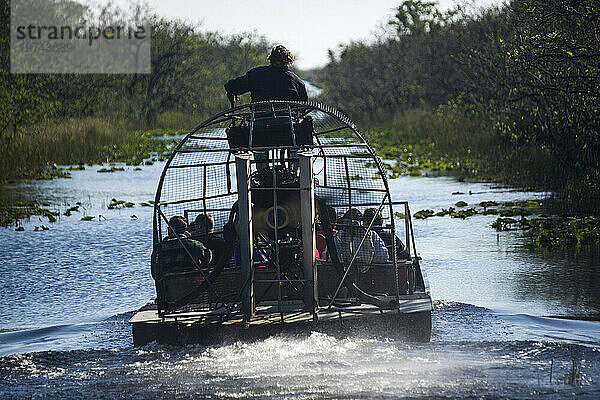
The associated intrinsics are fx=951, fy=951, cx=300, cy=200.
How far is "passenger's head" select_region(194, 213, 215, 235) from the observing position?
924 cm

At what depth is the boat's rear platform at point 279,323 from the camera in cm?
821

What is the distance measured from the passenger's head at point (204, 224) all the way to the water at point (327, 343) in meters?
1.26

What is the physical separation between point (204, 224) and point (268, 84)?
5.11 feet

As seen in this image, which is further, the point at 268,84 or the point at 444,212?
the point at 444,212

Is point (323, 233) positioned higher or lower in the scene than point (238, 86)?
lower

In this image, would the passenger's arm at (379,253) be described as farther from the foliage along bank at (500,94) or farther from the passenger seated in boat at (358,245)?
the foliage along bank at (500,94)

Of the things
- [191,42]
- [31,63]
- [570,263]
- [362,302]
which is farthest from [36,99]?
[191,42]

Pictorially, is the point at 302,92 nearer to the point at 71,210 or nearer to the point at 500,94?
the point at 71,210

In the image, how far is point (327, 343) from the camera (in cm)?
823

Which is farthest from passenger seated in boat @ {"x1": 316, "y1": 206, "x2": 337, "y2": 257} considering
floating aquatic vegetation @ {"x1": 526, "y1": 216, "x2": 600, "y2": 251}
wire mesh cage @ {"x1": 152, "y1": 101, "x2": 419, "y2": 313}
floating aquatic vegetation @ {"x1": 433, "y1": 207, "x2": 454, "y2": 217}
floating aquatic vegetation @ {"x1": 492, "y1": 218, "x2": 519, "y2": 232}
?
floating aquatic vegetation @ {"x1": 433, "y1": 207, "x2": 454, "y2": 217}

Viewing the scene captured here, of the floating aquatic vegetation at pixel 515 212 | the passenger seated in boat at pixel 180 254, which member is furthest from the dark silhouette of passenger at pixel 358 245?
the floating aquatic vegetation at pixel 515 212

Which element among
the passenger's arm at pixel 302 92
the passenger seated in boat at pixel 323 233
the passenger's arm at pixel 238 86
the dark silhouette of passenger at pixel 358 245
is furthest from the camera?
the passenger's arm at pixel 302 92

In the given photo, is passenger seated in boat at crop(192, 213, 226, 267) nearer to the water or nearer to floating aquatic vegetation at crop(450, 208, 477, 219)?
the water

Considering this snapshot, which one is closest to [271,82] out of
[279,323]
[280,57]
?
[280,57]
